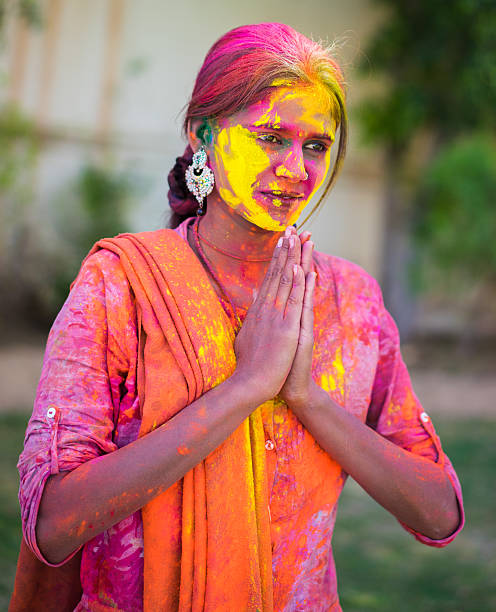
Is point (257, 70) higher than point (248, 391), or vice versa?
point (257, 70)

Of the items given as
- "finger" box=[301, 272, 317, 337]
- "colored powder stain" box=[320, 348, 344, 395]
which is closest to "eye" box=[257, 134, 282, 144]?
"finger" box=[301, 272, 317, 337]

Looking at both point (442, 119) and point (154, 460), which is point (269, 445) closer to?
point (154, 460)

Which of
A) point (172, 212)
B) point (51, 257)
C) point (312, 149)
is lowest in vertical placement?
point (51, 257)

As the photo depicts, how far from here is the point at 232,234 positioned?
1.87 metres

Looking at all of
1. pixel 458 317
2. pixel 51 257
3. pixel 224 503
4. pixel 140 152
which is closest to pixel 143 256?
pixel 224 503

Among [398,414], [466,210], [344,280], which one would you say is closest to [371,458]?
[398,414]

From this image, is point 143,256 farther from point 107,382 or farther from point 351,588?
point 351,588

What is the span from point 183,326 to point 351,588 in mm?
3212

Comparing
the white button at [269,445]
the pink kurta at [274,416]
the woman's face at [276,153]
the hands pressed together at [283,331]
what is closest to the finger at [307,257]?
the hands pressed together at [283,331]

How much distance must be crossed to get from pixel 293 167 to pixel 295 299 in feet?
1.11

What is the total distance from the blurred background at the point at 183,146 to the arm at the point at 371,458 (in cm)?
617

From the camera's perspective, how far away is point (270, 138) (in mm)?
1728

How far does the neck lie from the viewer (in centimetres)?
186

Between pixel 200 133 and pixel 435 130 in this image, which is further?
pixel 435 130
